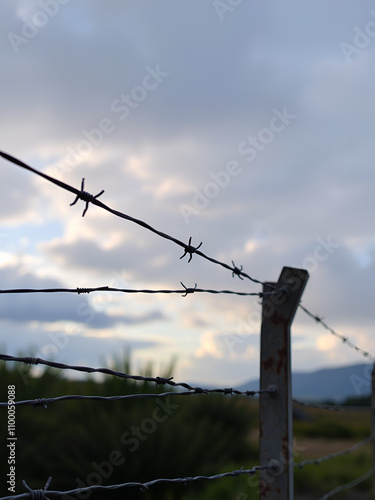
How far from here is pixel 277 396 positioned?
8.48ft

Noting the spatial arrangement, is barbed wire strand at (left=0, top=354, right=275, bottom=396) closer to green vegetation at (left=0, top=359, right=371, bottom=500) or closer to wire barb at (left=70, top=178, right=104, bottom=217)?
wire barb at (left=70, top=178, right=104, bottom=217)

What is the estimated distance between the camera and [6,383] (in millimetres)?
7645

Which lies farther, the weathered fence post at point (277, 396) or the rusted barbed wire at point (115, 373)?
the weathered fence post at point (277, 396)

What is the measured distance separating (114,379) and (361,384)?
187 inches

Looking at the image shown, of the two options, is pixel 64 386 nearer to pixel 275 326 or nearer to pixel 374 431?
pixel 374 431

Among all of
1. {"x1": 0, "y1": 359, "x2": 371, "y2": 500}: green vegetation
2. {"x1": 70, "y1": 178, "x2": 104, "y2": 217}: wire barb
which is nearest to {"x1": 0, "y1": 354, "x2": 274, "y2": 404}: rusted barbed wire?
{"x1": 70, "y1": 178, "x2": 104, "y2": 217}: wire barb

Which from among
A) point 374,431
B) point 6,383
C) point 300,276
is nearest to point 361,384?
point 374,431

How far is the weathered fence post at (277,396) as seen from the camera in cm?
254

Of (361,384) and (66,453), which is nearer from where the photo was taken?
(361,384)

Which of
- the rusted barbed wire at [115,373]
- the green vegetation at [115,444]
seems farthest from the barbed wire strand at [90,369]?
the green vegetation at [115,444]

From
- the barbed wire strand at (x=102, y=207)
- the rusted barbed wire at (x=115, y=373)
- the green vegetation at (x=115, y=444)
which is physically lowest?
the green vegetation at (x=115, y=444)

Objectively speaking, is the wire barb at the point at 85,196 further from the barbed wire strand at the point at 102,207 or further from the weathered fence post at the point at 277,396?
the weathered fence post at the point at 277,396

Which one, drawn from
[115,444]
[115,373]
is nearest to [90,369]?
[115,373]

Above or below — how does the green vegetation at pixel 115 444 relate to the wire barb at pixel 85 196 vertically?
below
